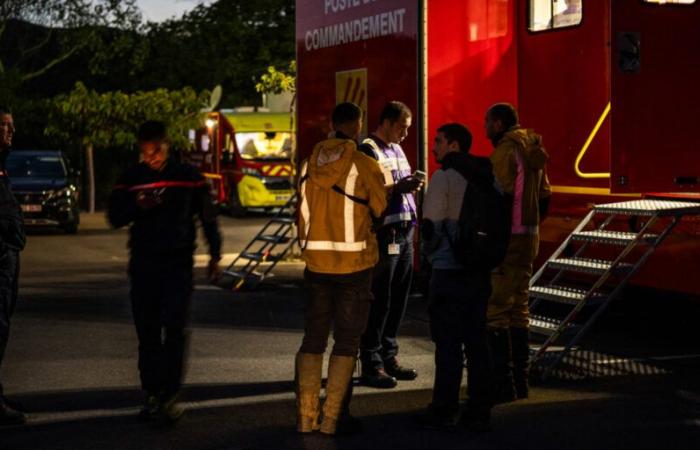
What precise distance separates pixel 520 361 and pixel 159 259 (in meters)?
2.42

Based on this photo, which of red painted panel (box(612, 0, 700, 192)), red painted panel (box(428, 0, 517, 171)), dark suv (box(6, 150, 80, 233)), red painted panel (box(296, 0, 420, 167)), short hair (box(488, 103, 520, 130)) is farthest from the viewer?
dark suv (box(6, 150, 80, 233))

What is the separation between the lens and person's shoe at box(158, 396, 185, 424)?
803 cm

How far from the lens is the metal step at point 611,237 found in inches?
412

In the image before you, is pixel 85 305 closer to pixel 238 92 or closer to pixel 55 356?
pixel 55 356

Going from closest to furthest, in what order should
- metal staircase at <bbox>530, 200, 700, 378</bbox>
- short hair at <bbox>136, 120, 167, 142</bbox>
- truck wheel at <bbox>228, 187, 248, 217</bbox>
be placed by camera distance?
short hair at <bbox>136, 120, 167, 142</bbox>, metal staircase at <bbox>530, 200, 700, 378</bbox>, truck wheel at <bbox>228, 187, 248, 217</bbox>

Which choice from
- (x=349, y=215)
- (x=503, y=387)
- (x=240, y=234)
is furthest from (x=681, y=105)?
(x=240, y=234)

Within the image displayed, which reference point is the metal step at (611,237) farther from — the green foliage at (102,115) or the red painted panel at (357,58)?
the green foliage at (102,115)

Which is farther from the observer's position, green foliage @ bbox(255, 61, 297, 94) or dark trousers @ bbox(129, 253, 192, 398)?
green foliage @ bbox(255, 61, 297, 94)

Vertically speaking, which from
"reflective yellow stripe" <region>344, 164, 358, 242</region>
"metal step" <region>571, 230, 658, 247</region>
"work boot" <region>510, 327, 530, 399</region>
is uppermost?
"reflective yellow stripe" <region>344, 164, 358, 242</region>

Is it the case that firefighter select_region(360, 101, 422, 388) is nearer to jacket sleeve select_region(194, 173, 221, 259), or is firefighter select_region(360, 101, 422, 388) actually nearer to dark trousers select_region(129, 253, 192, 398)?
jacket sleeve select_region(194, 173, 221, 259)

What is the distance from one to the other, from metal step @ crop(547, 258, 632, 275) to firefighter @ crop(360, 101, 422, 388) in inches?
61.3

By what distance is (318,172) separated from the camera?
788 cm

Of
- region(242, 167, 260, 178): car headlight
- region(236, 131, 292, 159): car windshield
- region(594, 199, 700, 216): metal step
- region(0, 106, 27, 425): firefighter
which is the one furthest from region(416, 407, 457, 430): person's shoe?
region(236, 131, 292, 159): car windshield

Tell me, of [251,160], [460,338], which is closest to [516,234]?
[460,338]
